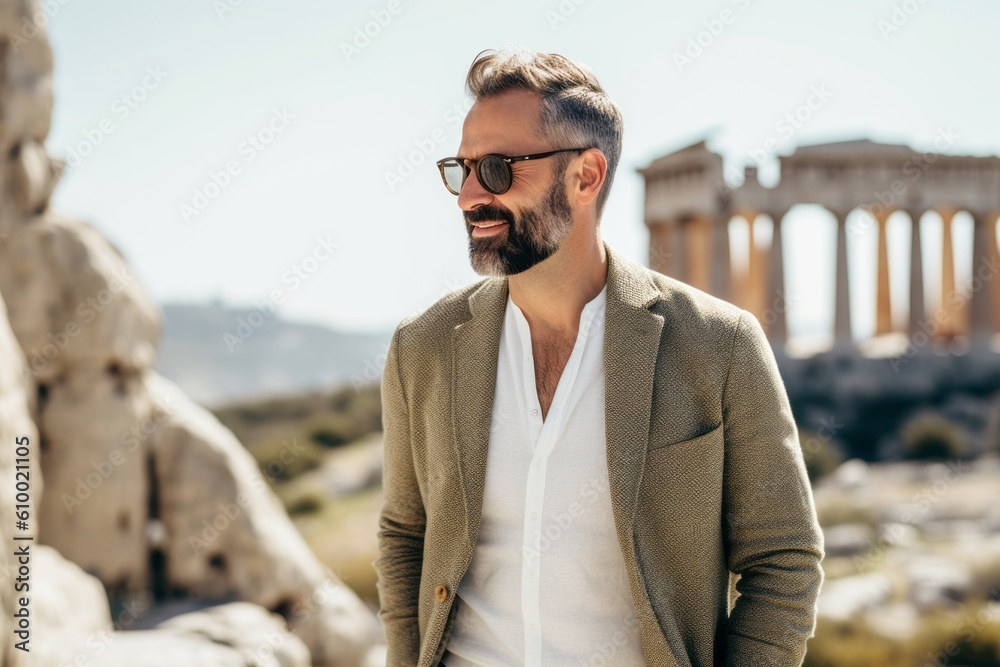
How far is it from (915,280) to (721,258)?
794 centimetres

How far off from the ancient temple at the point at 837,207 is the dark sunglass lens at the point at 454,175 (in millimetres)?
33756

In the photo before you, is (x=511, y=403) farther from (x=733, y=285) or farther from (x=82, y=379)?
(x=733, y=285)

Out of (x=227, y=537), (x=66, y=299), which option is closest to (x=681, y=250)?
(x=227, y=537)

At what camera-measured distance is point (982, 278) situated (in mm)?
38500

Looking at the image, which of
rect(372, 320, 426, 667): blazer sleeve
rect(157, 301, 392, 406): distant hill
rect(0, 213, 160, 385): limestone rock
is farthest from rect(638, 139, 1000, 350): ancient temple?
rect(157, 301, 392, 406): distant hill

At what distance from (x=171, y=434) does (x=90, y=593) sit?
2912 millimetres

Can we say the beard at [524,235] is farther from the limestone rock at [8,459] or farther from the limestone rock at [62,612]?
the limestone rock at [62,612]

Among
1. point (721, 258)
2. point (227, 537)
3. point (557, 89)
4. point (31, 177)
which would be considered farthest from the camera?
point (721, 258)

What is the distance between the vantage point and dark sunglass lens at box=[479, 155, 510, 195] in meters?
3.26

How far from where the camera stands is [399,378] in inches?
148

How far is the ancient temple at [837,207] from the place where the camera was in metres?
36.8

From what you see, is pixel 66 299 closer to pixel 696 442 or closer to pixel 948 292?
pixel 696 442

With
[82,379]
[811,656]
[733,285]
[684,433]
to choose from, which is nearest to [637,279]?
[684,433]

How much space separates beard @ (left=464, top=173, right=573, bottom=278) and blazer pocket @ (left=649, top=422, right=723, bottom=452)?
28.8 inches
